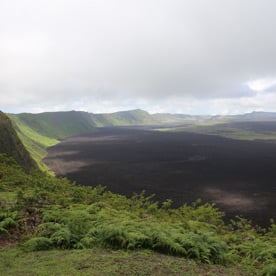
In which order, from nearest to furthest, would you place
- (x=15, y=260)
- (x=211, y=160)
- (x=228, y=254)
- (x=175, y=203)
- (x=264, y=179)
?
(x=15, y=260)
(x=228, y=254)
(x=175, y=203)
(x=264, y=179)
(x=211, y=160)

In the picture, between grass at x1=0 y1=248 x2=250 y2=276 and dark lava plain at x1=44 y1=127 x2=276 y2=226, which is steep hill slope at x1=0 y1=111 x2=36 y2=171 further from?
grass at x1=0 y1=248 x2=250 y2=276

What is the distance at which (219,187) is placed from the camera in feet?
269

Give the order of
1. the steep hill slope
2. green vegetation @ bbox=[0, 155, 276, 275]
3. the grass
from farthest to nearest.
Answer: the steep hill slope → green vegetation @ bbox=[0, 155, 276, 275] → the grass

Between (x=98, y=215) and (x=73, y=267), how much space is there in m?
8.71

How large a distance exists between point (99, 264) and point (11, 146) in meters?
65.9


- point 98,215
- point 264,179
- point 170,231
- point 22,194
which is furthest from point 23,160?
point 264,179

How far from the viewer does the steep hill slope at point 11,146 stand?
69375mm

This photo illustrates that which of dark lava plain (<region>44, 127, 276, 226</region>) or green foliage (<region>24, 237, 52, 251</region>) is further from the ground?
green foliage (<region>24, 237, 52, 251</region>)

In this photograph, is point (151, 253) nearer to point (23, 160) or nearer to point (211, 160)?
point (23, 160)

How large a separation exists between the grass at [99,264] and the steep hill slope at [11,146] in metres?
58.2

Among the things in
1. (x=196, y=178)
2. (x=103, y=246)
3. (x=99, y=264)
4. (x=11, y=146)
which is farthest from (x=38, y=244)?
(x=196, y=178)

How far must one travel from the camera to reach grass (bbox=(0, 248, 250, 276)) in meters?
13.6

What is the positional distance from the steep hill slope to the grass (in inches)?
2293

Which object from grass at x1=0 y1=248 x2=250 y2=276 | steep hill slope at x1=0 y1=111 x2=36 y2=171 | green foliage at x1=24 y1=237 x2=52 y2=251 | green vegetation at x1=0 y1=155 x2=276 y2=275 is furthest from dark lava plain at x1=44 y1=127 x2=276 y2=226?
green foliage at x1=24 y1=237 x2=52 y2=251
